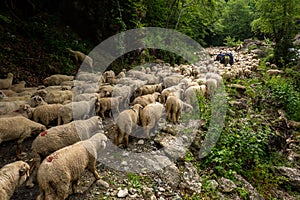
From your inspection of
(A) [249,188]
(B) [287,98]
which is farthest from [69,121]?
(B) [287,98]

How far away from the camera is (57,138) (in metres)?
4.95

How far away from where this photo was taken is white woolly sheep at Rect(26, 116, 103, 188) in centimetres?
467

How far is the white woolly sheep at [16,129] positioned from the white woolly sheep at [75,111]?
0.86 meters

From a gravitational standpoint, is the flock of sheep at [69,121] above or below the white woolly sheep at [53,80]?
below

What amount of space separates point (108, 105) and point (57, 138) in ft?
10.1

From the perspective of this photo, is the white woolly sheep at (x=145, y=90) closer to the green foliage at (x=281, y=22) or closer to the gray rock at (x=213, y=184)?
the gray rock at (x=213, y=184)

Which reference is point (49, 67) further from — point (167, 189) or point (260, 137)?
point (260, 137)

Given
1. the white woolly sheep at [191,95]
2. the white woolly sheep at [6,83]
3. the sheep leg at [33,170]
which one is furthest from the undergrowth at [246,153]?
the white woolly sheep at [6,83]

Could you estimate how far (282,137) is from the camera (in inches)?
383

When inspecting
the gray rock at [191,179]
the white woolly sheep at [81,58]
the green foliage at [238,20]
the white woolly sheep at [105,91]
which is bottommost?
the gray rock at [191,179]

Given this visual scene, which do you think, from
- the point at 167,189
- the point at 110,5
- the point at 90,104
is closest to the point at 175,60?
the point at 110,5

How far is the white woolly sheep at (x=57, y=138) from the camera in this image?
4672mm

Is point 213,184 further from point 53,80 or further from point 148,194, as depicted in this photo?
point 53,80

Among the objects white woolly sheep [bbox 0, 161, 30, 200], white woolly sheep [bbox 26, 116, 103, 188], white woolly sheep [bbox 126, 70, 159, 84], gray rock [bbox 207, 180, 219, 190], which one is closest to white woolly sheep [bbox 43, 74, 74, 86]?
white woolly sheep [bbox 126, 70, 159, 84]
